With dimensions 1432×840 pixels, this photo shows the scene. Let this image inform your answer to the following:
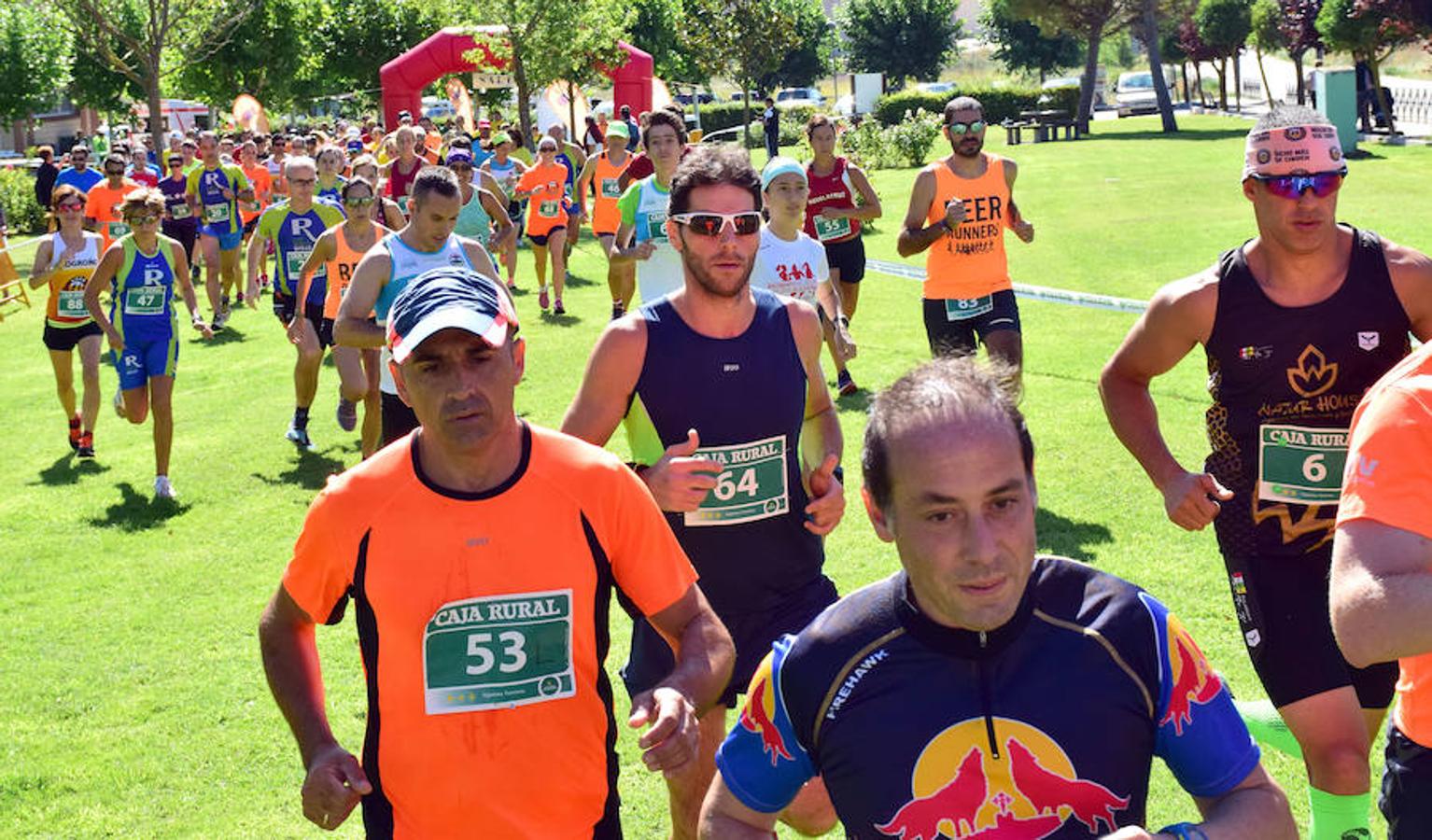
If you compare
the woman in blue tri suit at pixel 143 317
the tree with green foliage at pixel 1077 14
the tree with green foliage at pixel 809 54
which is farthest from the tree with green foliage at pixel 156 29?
the tree with green foliage at pixel 809 54

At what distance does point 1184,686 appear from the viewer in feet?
8.12

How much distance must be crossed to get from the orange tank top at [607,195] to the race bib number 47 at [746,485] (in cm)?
1287

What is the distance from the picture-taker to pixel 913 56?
82.8m

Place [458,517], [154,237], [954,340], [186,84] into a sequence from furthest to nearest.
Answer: [186,84] < [154,237] < [954,340] < [458,517]

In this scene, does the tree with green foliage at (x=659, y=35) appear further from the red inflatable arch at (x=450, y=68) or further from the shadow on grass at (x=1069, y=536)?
the shadow on grass at (x=1069, y=536)

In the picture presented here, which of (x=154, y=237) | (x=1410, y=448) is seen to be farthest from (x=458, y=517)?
(x=154, y=237)

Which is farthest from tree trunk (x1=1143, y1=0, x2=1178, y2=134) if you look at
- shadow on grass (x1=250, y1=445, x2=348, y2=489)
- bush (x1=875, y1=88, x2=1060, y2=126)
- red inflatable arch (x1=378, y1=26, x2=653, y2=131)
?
shadow on grass (x1=250, y1=445, x2=348, y2=489)

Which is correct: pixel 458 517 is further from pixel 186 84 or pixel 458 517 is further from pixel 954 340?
pixel 186 84

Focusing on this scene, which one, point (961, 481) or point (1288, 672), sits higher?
point (961, 481)

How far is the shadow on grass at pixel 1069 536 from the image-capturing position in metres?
8.64

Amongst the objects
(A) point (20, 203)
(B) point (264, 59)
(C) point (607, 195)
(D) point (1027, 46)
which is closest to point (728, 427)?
(C) point (607, 195)

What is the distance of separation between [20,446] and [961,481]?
46.1ft

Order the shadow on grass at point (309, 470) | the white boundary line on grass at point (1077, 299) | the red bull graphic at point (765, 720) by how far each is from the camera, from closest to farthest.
Result: 1. the red bull graphic at point (765, 720)
2. the shadow on grass at point (309, 470)
3. the white boundary line on grass at point (1077, 299)

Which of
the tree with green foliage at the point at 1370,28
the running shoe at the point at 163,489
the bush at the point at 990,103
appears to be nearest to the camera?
the running shoe at the point at 163,489
